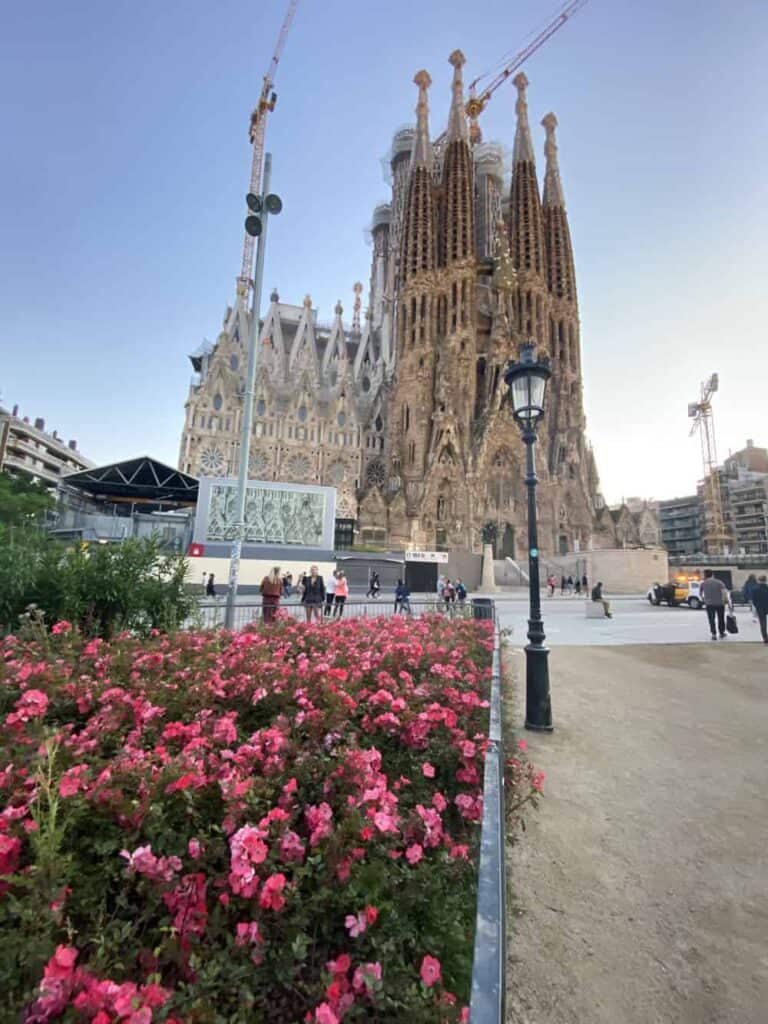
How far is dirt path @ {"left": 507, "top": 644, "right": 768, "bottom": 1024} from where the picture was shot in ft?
6.13

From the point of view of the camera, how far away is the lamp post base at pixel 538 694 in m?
4.74

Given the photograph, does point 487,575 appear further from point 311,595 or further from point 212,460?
point 212,460

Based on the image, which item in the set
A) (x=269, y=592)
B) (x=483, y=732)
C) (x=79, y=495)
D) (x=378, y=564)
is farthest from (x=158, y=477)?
(x=483, y=732)

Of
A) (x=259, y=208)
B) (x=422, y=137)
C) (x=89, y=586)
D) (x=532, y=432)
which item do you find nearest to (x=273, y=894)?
(x=532, y=432)

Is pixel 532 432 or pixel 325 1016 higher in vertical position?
pixel 532 432

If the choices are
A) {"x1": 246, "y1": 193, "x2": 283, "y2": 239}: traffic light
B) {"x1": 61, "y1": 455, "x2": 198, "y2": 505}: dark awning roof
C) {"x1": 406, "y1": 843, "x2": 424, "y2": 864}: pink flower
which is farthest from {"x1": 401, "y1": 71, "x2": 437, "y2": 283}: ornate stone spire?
{"x1": 406, "y1": 843, "x2": 424, "y2": 864}: pink flower

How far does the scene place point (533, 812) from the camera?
317 cm

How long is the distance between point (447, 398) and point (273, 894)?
1748 inches

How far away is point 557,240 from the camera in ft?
171

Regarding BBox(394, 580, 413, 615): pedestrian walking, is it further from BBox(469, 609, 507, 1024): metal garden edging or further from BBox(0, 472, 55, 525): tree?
BBox(0, 472, 55, 525): tree

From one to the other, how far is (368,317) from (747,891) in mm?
Result: 69648

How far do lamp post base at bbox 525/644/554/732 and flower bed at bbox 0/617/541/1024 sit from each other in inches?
53.6

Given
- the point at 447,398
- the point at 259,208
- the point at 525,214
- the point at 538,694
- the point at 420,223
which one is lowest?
the point at 538,694

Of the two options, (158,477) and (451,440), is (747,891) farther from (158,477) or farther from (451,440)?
(451,440)
